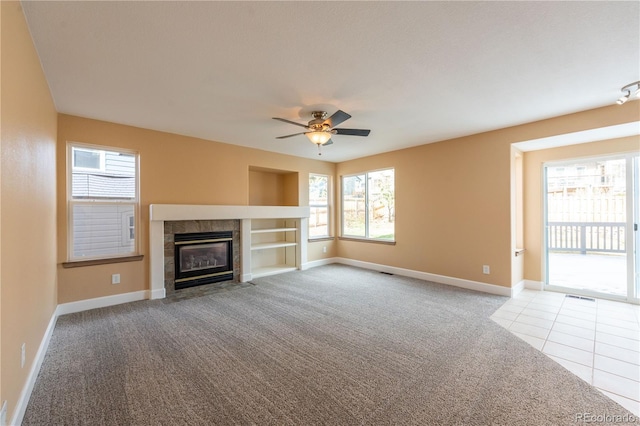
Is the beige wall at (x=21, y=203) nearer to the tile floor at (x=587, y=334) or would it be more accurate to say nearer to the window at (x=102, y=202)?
the window at (x=102, y=202)

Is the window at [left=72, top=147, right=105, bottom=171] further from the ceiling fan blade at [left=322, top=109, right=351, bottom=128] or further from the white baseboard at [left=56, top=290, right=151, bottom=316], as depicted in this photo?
the ceiling fan blade at [left=322, top=109, right=351, bottom=128]

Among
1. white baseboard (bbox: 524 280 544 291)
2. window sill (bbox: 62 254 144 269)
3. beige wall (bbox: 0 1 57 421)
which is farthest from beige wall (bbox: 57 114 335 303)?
white baseboard (bbox: 524 280 544 291)

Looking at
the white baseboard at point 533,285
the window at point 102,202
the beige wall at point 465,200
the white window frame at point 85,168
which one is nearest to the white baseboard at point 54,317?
the window at point 102,202

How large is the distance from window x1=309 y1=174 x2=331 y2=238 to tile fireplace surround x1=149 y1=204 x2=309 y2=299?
0.83 metres

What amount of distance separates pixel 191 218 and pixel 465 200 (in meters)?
4.55

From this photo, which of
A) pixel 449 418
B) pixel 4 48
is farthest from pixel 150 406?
pixel 4 48

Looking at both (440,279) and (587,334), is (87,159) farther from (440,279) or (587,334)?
(587,334)

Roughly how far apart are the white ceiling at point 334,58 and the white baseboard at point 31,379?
97.7 inches

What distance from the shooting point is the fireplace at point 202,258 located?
4500 millimetres

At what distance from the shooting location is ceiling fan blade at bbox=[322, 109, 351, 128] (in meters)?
2.86

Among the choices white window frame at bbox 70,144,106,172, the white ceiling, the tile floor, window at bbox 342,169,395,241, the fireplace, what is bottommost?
the tile floor

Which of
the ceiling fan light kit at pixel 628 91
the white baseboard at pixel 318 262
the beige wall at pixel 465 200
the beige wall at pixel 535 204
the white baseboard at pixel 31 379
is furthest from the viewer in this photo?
the white baseboard at pixel 318 262

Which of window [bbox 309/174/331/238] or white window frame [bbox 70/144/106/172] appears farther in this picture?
window [bbox 309/174/331/238]

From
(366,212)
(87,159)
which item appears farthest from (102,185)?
(366,212)
